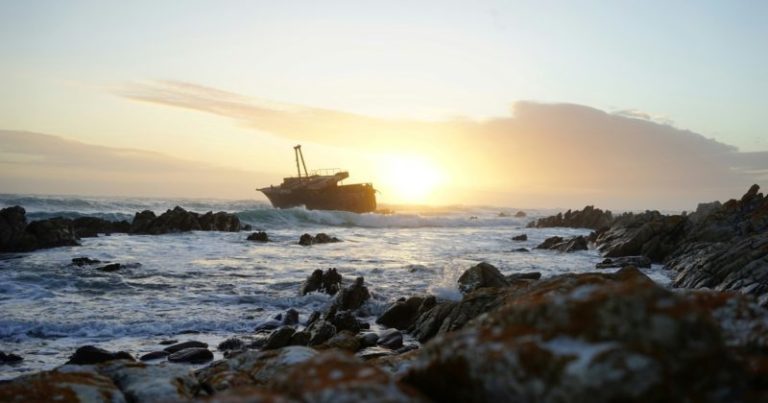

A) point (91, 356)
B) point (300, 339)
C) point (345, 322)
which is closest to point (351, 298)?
point (345, 322)

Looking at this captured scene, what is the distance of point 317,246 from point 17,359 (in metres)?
27.5

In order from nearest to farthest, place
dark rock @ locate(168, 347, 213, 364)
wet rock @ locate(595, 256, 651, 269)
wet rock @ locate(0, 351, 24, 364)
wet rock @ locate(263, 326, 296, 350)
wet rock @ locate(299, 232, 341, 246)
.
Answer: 1. wet rock @ locate(0, 351, 24, 364)
2. dark rock @ locate(168, 347, 213, 364)
3. wet rock @ locate(263, 326, 296, 350)
4. wet rock @ locate(595, 256, 651, 269)
5. wet rock @ locate(299, 232, 341, 246)

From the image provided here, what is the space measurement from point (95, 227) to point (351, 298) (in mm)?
33508

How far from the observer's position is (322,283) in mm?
20094

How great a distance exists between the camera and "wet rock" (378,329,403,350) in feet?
40.8

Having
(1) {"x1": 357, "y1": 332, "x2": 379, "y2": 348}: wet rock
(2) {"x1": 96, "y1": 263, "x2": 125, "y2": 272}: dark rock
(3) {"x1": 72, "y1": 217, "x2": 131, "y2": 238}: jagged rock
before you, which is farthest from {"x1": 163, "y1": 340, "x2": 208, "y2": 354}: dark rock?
(3) {"x1": 72, "y1": 217, "x2": 131, "y2": 238}: jagged rock

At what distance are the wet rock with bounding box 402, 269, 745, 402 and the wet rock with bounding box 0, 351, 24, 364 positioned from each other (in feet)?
36.9

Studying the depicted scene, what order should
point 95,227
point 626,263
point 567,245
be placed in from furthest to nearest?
point 95,227, point 567,245, point 626,263

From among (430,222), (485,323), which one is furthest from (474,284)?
(430,222)

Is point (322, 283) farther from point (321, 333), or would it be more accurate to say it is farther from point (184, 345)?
point (184, 345)

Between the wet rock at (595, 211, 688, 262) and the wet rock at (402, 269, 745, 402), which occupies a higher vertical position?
the wet rock at (402, 269, 745, 402)

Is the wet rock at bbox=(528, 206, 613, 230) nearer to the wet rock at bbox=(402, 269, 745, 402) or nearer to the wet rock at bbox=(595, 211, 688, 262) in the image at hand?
the wet rock at bbox=(595, 211, 688, 262)

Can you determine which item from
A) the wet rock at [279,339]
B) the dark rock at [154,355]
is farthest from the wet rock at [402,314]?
the dark rock at [154,355]

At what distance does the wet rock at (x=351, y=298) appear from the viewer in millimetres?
16797
